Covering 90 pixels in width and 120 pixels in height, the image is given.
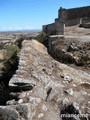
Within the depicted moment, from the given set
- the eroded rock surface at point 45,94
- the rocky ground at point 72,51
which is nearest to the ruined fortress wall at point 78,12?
the rocky ground at point 72,51

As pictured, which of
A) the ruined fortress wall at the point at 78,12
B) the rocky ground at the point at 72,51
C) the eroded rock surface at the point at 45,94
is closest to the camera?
A: the eroded rock surface at the point at 45,94

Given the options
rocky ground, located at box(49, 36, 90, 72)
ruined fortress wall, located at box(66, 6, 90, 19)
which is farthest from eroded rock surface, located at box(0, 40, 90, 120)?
ruined fortress wall, located at box(66, 6, 90, 19)

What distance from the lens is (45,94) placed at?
22.0 ft

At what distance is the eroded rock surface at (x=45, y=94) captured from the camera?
5641 millimetres

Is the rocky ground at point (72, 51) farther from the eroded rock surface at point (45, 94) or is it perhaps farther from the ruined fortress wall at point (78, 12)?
the ruined fortress wall at point (78, 12)

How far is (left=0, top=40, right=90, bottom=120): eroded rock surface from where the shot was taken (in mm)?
5641

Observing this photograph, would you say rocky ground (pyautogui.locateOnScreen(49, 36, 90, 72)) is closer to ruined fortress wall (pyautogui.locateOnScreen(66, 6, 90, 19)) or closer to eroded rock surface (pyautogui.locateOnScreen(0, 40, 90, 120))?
eroded rock surface (pyautogui.locateOnScreen(0, 40, 90, 120))

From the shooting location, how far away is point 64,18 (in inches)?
1196

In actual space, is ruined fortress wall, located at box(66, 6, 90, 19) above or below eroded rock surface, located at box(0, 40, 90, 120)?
above

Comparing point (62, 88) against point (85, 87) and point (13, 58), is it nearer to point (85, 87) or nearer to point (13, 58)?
point (85, 87)

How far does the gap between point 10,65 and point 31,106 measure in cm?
675

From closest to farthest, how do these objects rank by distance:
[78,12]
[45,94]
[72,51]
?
[45,94] < [72,51] < [78,12]

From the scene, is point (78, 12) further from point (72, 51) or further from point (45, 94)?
point (45, 94)

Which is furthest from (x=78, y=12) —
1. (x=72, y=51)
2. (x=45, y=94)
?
(x=45, y=94)
